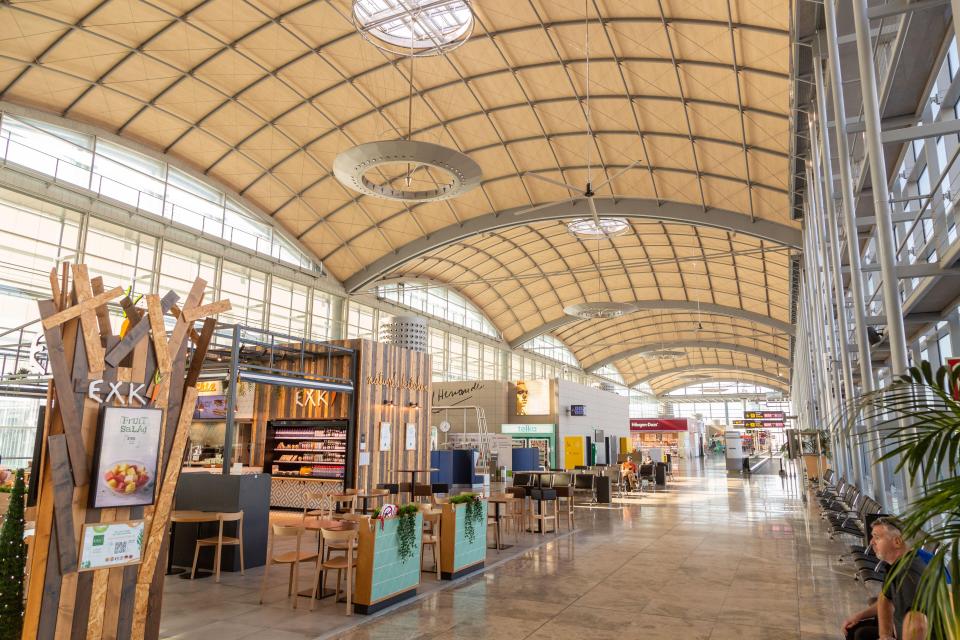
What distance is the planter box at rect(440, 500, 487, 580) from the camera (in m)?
7.69

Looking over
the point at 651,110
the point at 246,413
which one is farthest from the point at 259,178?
the point at 651,110

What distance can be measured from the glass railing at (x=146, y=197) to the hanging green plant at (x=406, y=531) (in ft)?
53.1

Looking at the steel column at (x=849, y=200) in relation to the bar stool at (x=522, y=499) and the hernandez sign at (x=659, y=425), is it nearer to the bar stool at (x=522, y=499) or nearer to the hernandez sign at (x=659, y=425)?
the bar stool at (x=522, y=499)

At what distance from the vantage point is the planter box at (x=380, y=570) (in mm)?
6191

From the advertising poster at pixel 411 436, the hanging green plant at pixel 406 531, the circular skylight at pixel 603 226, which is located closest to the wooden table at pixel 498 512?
the hanging green plant at pixel 406 531

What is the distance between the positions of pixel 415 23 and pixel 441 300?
70.6ft

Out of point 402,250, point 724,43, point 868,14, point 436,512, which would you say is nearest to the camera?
point 868,14

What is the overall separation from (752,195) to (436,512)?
60.1 ft

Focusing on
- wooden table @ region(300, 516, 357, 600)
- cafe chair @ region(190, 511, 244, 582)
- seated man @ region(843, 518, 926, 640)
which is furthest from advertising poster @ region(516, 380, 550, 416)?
seated man @ region(843, 518, 926, 640)

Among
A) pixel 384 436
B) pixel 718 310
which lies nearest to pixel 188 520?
pixel 384 436

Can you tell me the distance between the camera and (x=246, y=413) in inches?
663

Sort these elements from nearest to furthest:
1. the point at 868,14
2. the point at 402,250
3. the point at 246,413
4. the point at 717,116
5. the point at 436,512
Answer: the point at 868,14 < the point at 436,512 < the point at 246,413 < the point at 717,116 < the point at 402,250

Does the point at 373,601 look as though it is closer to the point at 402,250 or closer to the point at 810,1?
the point at 810,1

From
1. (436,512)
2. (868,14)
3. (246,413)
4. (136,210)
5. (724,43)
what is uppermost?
(724,43)
